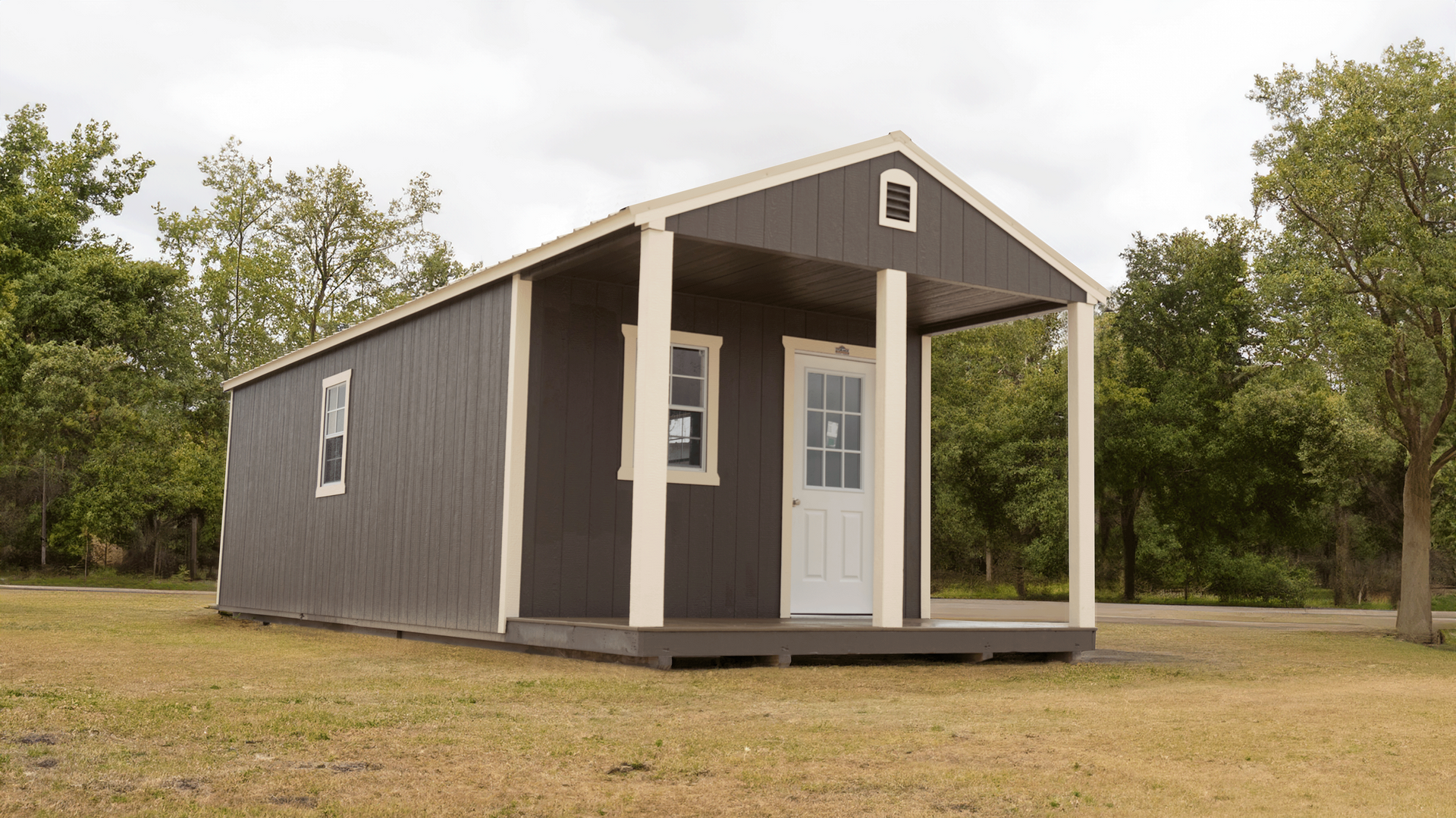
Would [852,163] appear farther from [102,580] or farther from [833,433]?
[102,580]

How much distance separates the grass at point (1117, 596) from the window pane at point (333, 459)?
59.4ft

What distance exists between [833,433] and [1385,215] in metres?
7.76

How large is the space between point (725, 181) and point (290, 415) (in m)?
7.42

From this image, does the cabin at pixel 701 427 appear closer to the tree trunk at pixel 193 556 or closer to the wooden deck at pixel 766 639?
the wooden deck at pixel 766 639

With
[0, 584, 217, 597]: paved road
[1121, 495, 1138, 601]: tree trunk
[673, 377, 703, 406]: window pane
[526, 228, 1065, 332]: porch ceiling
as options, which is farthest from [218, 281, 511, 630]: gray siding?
[1121, 495, 1138, 601]: tree trunk

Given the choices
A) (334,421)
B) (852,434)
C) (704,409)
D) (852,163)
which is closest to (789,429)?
(852,434)

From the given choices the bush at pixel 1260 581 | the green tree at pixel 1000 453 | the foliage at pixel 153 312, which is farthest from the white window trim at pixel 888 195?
the bush at pixel 1260 581

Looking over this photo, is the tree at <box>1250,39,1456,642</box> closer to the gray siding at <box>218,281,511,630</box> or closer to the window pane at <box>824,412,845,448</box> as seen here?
the window pane at <box>824,412,845,448</box>

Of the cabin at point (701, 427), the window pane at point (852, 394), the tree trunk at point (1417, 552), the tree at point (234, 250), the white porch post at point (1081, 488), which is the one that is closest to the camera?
the cabin at point (701, 427)

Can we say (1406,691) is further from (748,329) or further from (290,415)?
(290,415)

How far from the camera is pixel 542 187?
30078 millimetres

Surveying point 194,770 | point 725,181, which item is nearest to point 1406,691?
point 725,181

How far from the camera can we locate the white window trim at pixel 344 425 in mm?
11570

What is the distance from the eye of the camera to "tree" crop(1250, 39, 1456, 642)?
1326cm
